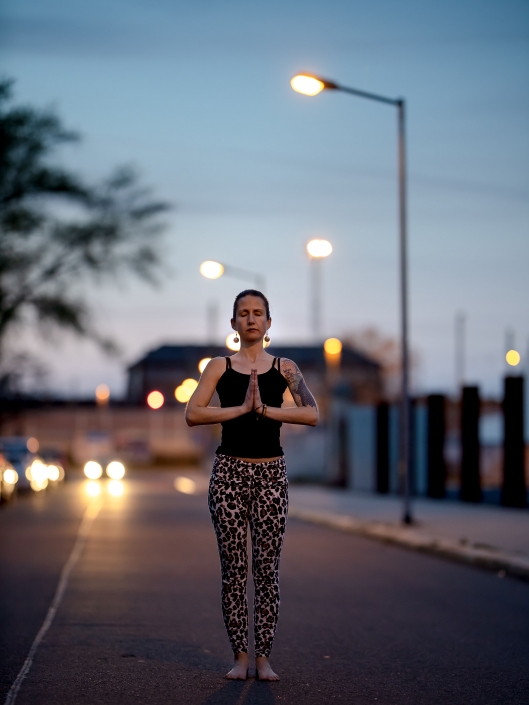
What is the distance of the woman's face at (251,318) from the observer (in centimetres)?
636

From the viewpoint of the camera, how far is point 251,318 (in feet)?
20.9

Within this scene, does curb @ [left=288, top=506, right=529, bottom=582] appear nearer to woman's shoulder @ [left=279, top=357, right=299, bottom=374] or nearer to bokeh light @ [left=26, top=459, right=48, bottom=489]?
woman's shoulder @ [left=279, top=357, right=299, bottom=374]

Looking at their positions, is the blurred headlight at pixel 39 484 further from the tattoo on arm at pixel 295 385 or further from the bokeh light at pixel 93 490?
the tattoo on arm at pixel 295 385

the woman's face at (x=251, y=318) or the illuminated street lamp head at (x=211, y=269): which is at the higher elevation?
the illuminated street lamp head at (x=211, y=269)

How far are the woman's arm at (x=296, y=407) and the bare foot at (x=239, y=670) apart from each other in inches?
53.3

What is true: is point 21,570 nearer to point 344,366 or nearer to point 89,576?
point 89,576

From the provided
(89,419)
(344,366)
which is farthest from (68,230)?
(344,366)

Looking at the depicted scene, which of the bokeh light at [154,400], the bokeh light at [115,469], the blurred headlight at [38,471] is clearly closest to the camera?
the bokeh light at [154,400]

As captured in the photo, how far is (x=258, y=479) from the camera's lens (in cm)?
625

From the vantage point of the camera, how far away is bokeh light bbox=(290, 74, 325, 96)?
635 inches

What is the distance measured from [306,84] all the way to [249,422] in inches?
429

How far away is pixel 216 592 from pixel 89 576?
1910 mm

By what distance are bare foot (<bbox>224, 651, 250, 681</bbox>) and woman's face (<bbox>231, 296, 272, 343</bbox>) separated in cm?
177

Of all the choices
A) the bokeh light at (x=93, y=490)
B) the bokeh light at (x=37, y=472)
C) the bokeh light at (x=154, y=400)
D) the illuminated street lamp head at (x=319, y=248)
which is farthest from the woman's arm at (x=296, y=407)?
the bokeh light at (x=37, y=472)
